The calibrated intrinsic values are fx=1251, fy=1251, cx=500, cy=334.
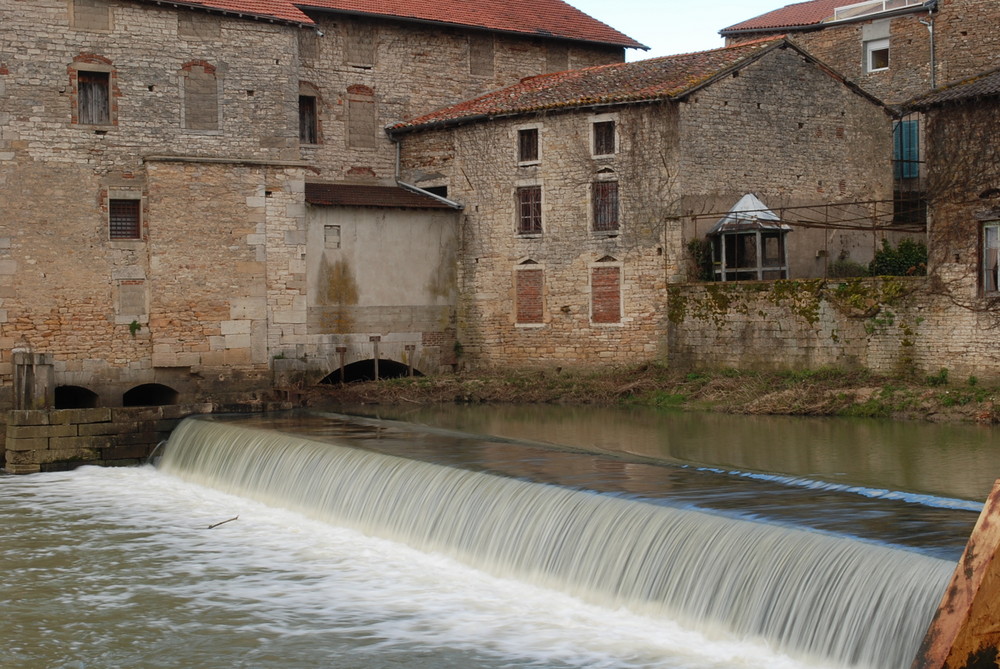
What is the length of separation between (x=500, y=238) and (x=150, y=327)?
773cm

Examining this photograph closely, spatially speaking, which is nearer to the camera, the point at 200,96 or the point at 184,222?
the point at 184,222

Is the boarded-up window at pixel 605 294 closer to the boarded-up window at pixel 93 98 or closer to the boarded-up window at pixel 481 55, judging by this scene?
the boarded-up window at pixel 481 55

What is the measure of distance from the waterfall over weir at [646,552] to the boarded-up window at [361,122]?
1262 cm

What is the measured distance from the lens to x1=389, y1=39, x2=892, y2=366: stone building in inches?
993

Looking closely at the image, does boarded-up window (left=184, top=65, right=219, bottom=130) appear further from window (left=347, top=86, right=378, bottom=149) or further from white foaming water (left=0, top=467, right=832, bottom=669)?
white foaming water (left=0, top=467, right=832, bottom=669)

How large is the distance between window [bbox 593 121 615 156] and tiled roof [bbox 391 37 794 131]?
0.51 meters

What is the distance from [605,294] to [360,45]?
845cm

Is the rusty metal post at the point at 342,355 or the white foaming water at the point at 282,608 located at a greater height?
the rusty metal post at the point at 342,355

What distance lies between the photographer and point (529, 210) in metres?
26.9

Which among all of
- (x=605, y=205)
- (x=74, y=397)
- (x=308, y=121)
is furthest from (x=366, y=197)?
(x=74, y=397)

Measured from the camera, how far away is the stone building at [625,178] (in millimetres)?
25234

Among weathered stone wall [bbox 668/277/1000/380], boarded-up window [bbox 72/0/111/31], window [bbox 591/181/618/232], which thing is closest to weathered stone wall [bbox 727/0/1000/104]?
window [bbox 591/181/618/232]

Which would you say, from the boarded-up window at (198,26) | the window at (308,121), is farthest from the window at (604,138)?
the boarded-up window at (198,26)

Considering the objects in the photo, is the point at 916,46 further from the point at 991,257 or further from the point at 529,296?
the point at 529,296
